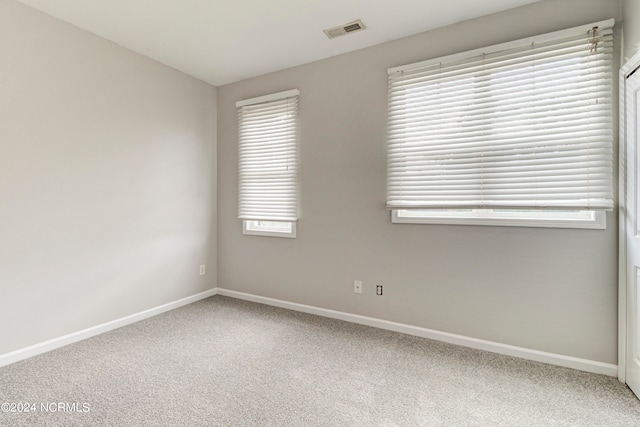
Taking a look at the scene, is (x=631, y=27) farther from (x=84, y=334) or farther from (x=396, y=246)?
(x=84, y=334)

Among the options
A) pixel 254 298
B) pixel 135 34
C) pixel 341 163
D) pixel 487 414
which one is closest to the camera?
pixel 487 414

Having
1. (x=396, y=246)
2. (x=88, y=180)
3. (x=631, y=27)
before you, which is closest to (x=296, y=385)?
(x=396, y=246)

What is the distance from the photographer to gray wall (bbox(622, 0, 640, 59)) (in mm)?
1885

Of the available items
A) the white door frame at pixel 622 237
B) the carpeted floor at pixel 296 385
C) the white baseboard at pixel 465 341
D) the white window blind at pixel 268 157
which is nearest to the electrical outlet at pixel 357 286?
the white baseboard at pixel 465 341

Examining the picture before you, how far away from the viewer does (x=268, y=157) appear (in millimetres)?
3586

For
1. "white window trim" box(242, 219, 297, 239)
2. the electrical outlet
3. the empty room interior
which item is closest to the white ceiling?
the empty room interior

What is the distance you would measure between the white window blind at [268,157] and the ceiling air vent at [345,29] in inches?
Result: 29.9

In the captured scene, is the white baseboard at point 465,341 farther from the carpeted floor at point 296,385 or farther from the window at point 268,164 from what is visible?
the window at point 268,164

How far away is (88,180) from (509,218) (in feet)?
11.7

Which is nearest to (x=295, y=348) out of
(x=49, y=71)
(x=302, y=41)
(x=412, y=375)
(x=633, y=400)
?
(x=412, y=375)

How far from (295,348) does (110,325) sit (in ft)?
5.92

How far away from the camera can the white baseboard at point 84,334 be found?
229 cm

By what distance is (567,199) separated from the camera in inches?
86.1

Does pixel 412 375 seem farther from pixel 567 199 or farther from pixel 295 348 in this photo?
pixel 567 199
